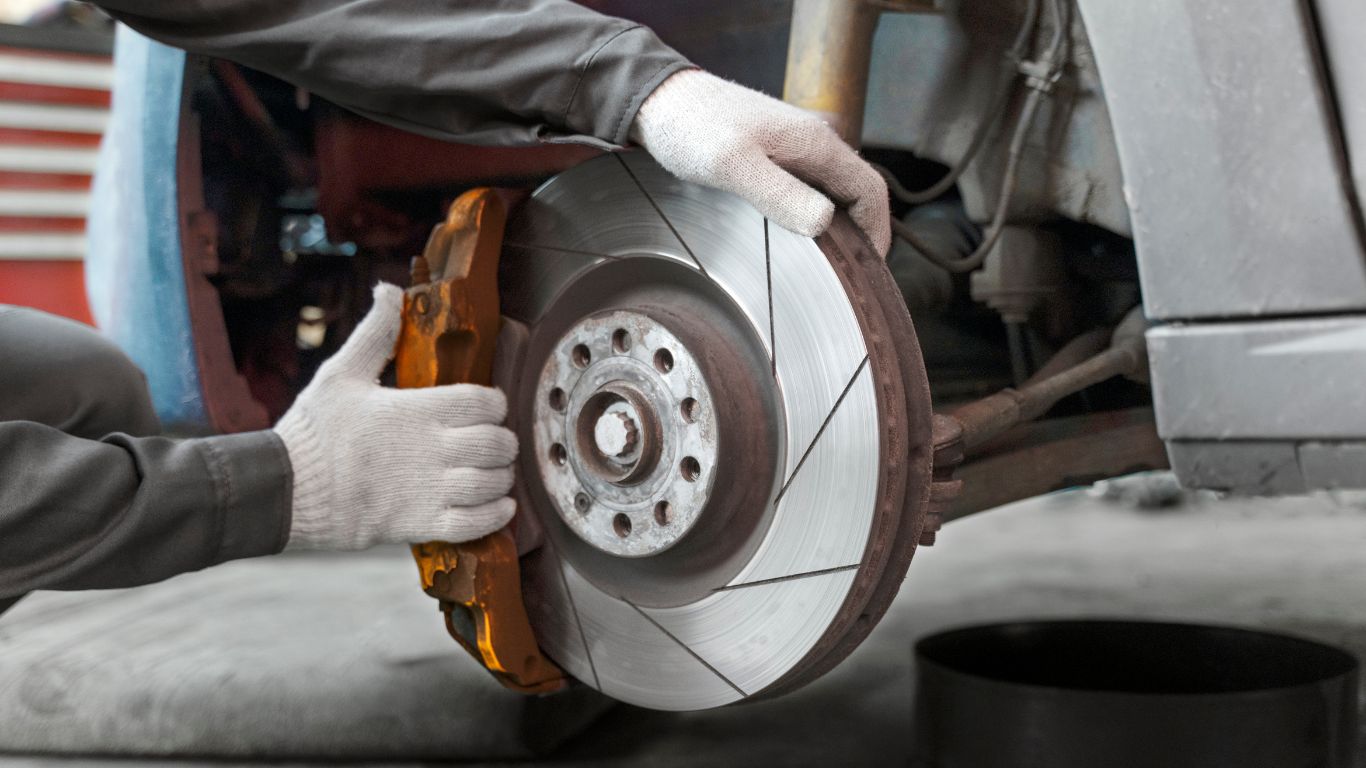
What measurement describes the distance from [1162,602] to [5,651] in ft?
6.18

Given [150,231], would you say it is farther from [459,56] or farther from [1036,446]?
[1036,446]

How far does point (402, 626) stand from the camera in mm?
1728

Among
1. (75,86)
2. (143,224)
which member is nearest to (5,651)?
(143,224)

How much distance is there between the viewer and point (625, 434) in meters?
0.80

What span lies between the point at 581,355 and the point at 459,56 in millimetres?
240

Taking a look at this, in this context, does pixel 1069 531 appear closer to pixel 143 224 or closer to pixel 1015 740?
pixel 1015 740

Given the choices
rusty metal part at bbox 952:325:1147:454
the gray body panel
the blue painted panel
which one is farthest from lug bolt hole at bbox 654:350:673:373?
the blue painted panel

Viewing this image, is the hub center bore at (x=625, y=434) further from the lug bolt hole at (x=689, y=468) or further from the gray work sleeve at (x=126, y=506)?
the gray work sleeve at (x=126, y=506)

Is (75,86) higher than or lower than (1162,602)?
higher

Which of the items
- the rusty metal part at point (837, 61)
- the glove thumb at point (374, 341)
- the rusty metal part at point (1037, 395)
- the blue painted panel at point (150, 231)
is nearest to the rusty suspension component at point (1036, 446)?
the rusty metal part at point (1037, 395)

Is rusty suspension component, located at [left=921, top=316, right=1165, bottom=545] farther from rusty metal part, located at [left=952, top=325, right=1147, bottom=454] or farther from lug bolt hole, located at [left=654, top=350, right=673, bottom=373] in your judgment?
lug bolt hole, located at [left=654, top=350, right=673, bottom=373]

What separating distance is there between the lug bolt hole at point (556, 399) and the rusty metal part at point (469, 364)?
0.23 ft

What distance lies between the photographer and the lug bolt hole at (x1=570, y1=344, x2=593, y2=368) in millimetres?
854

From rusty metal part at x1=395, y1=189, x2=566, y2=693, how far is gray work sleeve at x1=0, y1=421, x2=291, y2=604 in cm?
13
